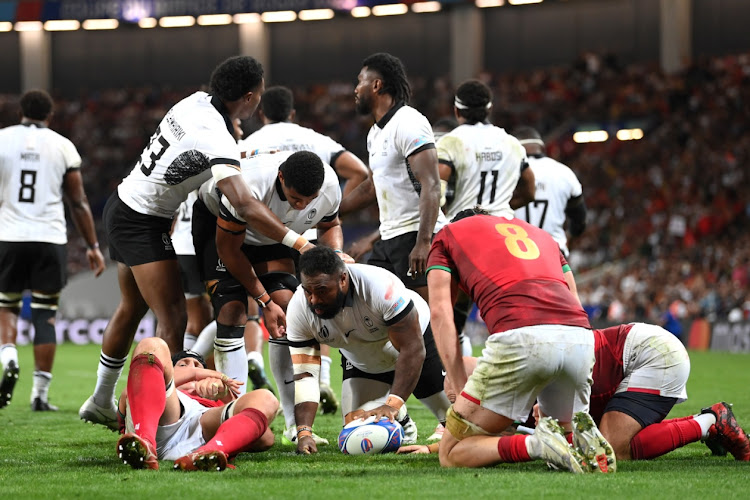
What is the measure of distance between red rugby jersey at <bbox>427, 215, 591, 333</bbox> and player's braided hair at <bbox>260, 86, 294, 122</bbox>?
12.2ft

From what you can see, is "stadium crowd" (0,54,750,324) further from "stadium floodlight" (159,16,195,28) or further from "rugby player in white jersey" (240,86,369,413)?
"rugby player in white jersey" (240,86,369,413)

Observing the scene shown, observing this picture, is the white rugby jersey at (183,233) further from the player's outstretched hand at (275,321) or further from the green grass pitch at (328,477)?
the player's outstretched hand at (275,321)

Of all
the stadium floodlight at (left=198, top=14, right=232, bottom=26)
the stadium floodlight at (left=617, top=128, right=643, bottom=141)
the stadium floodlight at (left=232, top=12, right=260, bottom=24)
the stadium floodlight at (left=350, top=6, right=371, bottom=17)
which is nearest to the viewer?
the stadium floodlight at (left=617, top=128, right=643, bottom=141)

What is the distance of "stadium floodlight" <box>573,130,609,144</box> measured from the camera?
2777cm

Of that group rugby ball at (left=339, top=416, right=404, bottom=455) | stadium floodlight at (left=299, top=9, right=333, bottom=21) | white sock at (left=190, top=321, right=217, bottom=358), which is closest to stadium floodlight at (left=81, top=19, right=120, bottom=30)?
stadium floodlight at (left=299, top=9, right=333, bottom=21)

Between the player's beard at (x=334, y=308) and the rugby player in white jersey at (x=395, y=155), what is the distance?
4.76ft

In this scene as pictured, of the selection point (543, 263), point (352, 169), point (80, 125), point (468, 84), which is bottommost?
point (543, 263)

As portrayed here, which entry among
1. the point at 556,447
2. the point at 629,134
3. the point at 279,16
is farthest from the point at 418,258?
the point at 279,16

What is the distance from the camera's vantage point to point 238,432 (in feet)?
16.4

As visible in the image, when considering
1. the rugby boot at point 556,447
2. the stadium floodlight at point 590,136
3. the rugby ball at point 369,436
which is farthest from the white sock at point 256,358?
the stadium floodlight at point 590,136

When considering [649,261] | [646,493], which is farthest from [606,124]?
[646,493]

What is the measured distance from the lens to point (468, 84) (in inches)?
311

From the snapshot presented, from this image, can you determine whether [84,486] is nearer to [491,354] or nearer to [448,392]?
[491,354]

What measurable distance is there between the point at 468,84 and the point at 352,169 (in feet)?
3.83
